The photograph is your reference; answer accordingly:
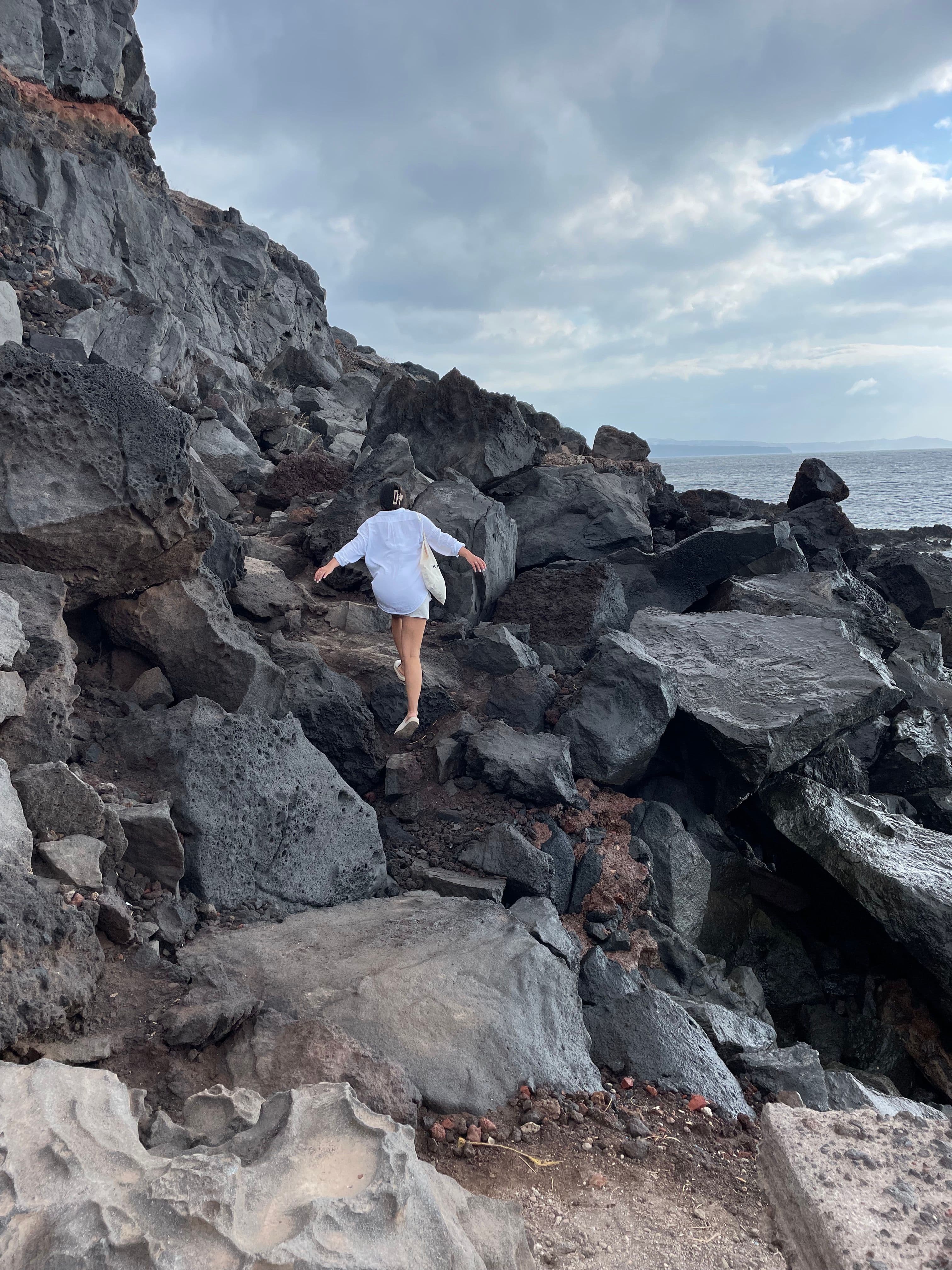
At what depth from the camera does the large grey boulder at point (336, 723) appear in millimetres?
6848

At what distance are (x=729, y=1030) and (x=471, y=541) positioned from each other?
6040mm

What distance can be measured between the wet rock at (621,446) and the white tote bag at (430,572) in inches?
453

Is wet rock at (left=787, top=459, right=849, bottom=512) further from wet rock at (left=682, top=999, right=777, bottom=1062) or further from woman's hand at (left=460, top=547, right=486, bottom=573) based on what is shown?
wet rock at (left=682, top=999, right=777, bottom=1062)

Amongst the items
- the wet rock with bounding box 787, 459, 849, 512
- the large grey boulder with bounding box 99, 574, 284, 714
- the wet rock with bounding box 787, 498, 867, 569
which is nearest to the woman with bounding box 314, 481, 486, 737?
the large grey boulder with bounding box 99, 574, 284, 714

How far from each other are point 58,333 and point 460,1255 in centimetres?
1407

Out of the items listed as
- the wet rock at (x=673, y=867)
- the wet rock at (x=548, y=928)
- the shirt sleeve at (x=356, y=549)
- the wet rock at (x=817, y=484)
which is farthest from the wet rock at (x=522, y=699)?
the wet rock at (x=817, y=484)

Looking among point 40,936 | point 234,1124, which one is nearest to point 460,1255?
point 234,1124

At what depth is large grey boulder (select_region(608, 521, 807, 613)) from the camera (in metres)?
11.9

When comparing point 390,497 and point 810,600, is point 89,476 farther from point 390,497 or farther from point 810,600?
point 810,600

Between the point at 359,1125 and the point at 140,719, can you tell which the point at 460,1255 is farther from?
the point at 140,719

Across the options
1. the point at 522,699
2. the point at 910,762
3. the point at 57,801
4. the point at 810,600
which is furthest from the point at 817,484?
the point at 57,801

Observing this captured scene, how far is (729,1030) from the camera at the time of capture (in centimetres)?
557

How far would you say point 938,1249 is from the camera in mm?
2535

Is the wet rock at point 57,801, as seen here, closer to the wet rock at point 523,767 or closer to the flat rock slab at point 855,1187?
the wet rock at point 523,767
